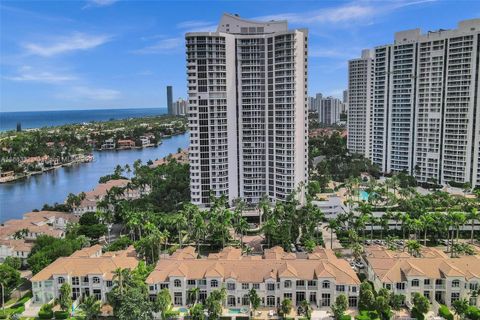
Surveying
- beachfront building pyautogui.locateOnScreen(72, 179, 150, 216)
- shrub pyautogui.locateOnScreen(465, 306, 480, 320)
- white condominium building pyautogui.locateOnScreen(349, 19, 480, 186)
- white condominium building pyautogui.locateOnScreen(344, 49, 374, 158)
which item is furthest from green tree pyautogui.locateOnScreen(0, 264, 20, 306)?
white condominium building pyautogui.locateOnScreen(344, 49, 374, 158)

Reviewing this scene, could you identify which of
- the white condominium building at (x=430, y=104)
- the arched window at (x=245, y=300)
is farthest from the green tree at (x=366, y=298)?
the white condominium building at (x=430, y=104)

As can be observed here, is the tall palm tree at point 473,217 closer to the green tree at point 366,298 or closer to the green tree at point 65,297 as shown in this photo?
the green tree at point 366,298

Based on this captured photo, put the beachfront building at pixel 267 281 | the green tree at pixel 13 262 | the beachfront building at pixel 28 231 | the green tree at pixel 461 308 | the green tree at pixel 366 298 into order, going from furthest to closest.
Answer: the beachfront building at pixel 28 231 → the green tree at pixel 13 262 → the beachfront building at pixel 267 281 → the green tree at pixel 366 298 → the green tree at pixel 461 308

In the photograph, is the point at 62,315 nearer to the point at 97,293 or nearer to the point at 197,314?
the point at 97,293

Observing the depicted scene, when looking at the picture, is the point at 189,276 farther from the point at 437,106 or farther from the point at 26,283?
the point at 437,106

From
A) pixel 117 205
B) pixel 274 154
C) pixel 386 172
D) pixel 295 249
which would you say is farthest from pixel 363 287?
pixel 386 172

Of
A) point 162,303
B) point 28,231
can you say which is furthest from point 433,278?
point 28,231

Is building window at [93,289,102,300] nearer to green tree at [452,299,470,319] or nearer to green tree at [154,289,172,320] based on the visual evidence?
green tree at [154,289,172,320]
